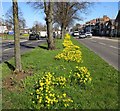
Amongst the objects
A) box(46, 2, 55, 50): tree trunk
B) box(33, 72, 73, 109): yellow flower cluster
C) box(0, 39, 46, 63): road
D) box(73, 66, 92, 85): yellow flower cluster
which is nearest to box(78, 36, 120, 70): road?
box(46, 2, 55, 50): tree trunk

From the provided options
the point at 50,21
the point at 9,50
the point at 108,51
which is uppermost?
the point at 50,21

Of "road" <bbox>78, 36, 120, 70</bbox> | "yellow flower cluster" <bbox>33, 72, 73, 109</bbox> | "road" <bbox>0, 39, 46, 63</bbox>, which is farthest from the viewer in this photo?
"road" <bbox>0, 39, 46, 63</bbox>

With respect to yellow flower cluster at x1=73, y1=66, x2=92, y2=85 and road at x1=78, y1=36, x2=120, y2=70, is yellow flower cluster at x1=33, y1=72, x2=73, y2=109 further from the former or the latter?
road at x1=78, y1=36, x2=120, y2=70

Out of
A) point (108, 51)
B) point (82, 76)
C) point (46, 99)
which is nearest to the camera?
point (46, 99)

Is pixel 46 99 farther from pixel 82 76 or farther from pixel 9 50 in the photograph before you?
pixel 9 50

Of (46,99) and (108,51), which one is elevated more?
(46,99)

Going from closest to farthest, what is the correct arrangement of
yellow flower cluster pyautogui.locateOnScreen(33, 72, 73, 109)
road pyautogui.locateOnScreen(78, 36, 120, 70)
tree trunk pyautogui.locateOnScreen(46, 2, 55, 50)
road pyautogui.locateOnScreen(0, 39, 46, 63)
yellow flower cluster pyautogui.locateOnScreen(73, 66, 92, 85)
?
yellow flower cluster pyautogui.locateOnScreen(33, 72, 73, 109)
yellow flower cluster pyautogui.locateOnScreen(73, 66, 92, 85)
road pyautogui.locateOnScreen(78, 36, 120, 70)
road pyautogui.locateOnScreen(0, 39, 46, 63)
tree trunk pyautogui.locateOnScreen(46, 2, 55, 50)

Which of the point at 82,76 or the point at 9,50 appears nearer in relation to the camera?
the point at 82,76

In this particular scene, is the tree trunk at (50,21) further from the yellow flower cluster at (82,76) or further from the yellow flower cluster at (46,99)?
the yellow flower cluster at (46,99)

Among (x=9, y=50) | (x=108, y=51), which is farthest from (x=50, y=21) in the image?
(x=9, y=50)

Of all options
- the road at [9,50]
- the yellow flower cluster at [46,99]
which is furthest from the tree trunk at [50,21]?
the yellow flower cluster at [46,99]

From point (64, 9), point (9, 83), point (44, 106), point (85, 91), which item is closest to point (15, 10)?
point (9, 83)

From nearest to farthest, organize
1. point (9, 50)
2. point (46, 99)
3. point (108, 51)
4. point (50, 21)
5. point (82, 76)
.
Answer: point (46, 99), point (82, 76), point (50, 21), point (108, 51), point (9, 50)

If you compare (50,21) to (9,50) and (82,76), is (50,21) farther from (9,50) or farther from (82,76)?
(82,76)
